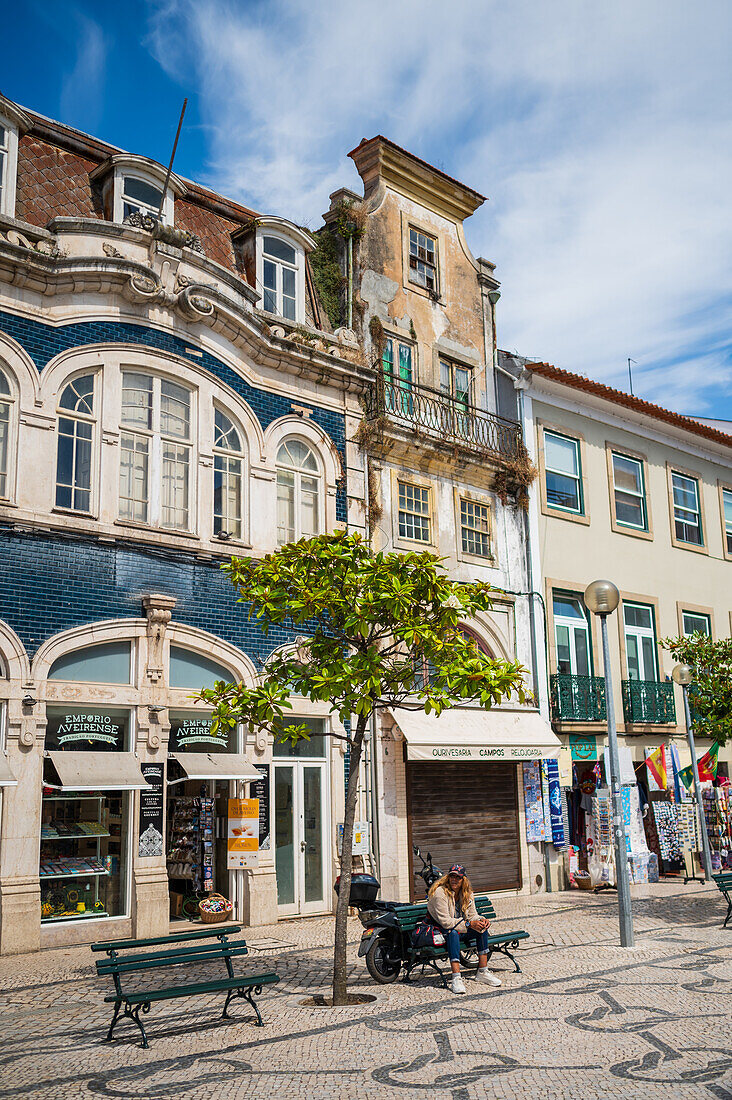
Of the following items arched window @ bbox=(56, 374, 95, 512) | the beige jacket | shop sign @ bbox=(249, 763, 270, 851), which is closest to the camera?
the beige jacket

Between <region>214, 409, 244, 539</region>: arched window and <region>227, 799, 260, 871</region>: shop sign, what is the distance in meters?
4.01

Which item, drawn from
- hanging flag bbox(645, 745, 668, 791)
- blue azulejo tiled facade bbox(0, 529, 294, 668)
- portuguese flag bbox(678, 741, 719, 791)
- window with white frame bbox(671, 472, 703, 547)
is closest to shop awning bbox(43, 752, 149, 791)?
blue azulejo tiled facade bbox(0, 529, 294, 668)

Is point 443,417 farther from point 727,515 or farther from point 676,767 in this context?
point 727,515

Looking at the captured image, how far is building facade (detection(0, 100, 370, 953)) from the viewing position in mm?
12953

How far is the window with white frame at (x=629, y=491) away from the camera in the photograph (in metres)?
22.7

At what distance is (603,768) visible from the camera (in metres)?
20.4

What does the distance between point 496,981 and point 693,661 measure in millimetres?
8586

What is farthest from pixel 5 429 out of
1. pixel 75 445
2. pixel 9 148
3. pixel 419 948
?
pixel 419 948

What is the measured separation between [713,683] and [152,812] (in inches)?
358

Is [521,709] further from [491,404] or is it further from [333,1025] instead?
[333,1025]

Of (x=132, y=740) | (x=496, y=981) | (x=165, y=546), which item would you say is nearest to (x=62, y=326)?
(x=165, y=546)

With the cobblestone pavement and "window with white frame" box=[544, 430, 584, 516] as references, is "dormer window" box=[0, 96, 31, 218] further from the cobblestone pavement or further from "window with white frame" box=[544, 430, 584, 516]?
"window with white frame" box=[544, 430, 584, 516]

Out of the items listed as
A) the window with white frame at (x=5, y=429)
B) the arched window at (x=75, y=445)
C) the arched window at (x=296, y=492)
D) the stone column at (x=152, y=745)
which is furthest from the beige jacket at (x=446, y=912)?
the window with white frame at (x=5, y=429)

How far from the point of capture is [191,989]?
8188 millimetres
